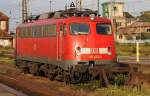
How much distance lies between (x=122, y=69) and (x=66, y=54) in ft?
8.20

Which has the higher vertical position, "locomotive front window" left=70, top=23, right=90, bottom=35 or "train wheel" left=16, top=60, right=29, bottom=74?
"locomotive front window" left=70, top=23, right=90, bottom=35

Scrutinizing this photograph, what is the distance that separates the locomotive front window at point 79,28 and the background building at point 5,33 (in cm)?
8054

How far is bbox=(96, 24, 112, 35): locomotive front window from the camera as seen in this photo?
20.0 meters

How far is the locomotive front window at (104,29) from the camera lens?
20000 millimetres

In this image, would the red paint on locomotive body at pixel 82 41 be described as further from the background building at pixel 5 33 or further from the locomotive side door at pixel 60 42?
the background building at pixel 5 33

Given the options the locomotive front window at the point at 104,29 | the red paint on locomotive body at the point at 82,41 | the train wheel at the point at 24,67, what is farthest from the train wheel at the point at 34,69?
the locomotive front window at the point at 104,29

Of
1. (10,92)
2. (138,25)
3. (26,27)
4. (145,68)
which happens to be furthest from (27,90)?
(138,25)

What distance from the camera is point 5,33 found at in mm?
107250

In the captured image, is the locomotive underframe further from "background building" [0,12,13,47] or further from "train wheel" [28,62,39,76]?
"background building" [0,12,13,47]

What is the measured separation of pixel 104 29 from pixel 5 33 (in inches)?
3498

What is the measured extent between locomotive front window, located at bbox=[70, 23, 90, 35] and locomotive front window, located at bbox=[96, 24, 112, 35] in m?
0.49

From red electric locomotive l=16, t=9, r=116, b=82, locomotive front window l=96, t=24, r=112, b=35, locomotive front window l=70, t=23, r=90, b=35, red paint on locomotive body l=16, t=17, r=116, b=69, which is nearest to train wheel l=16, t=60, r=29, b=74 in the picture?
red electric locomotive l=16, t=9, r=116, b=82

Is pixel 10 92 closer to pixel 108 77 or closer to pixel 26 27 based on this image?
pixel 108 77

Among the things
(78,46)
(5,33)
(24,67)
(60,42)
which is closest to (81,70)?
(78,46)
